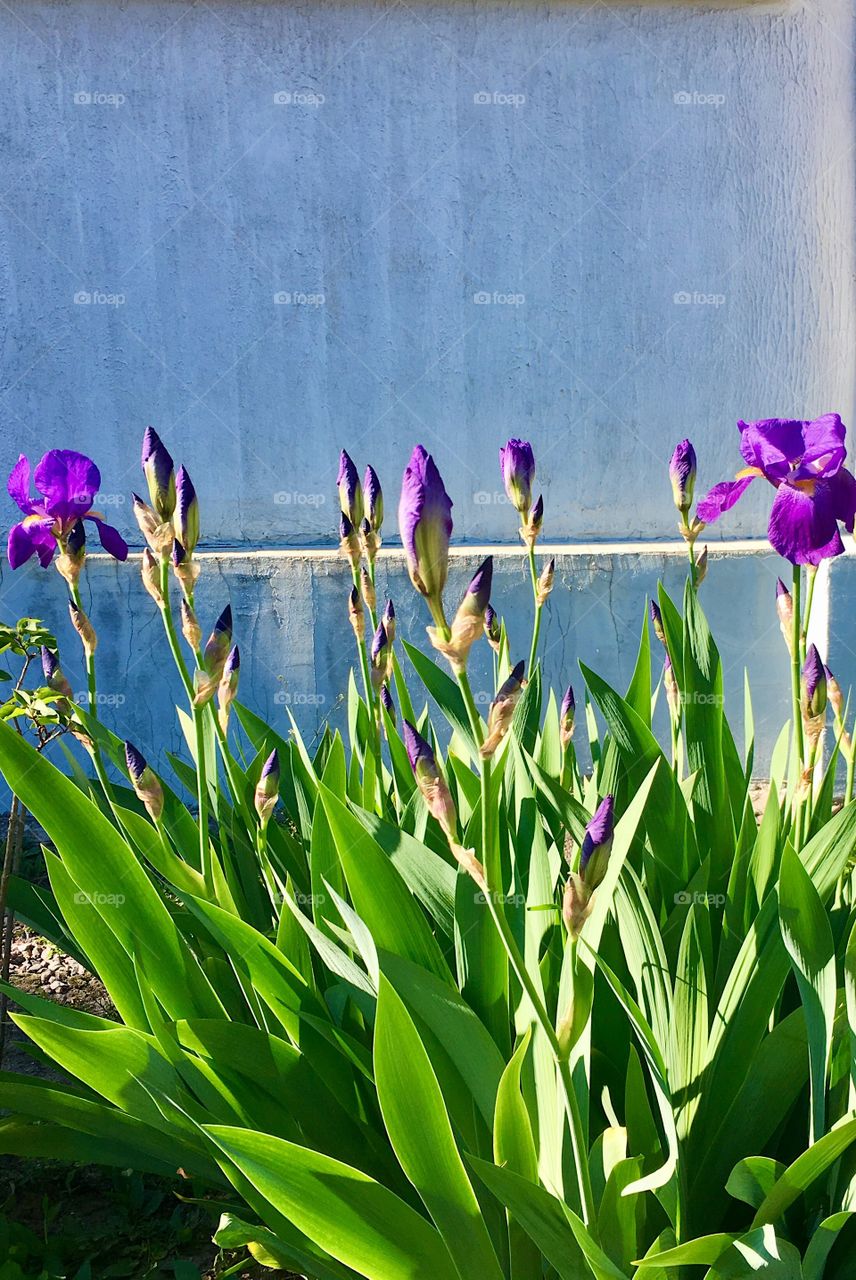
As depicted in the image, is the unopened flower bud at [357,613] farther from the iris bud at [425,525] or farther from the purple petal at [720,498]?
the iris bud at [425,525]

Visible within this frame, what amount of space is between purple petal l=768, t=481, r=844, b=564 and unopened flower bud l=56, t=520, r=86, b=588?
33.7 inches

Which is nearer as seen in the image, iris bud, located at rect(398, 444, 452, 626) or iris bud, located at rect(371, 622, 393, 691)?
iris bud, located at rect(398, 444, 452, 626)

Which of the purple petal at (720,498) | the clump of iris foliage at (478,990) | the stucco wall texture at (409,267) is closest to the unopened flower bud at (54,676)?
the clump of iris foliage at (478,990)

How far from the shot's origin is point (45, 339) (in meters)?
3.59

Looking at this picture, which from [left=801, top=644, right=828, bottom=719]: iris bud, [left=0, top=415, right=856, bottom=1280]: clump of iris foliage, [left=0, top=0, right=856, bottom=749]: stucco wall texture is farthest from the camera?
Answer: [left=0, top=0, right=856, bottom=749]: stucco wall texture

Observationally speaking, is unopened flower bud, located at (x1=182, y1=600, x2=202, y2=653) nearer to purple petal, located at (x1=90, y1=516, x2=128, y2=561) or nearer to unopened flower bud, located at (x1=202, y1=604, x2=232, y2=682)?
unopened flower bud, located at (x1=202, y1=604, x2=232, y2=682)

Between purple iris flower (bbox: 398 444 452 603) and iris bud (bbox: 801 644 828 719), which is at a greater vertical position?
purple iris flower (bbox: 398 444 452 603)

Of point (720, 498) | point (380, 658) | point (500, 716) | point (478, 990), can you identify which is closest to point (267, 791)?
point (380, 658)

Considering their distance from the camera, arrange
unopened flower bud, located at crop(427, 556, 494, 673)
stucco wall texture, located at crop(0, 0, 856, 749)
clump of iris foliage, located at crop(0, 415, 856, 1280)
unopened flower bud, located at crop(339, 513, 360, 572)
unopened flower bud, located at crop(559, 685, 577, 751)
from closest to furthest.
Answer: unopened flower bud, located at crop(427, 556, 494, 673), clump of iris foliage, located at crop(0, 415, 856, 1280), unopened flower bud, located at crop(339, 513, 360, 572), unopened flower bud, located at crop(559, 685, 577, 751), stucco wall texture, located at crop(0, 0, 856, 749)

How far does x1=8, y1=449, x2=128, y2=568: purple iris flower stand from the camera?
1.33 m

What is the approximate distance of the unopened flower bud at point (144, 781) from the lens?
1194 millimetres

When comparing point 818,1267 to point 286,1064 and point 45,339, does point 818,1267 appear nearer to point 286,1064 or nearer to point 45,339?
point 286,1064

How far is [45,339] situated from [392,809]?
265 centimetres

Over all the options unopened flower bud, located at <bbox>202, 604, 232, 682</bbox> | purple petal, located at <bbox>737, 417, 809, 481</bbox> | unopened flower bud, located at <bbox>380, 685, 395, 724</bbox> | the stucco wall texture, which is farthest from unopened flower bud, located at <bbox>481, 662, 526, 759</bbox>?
the stucco wall texture
